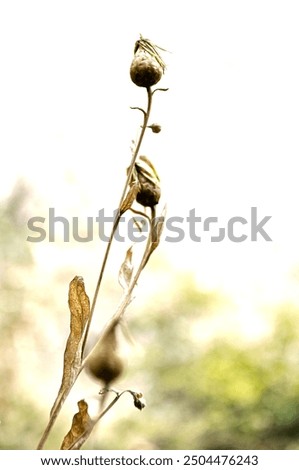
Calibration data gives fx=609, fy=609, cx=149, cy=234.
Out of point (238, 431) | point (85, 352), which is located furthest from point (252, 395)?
point (85, 352)

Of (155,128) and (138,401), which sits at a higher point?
(155,128)

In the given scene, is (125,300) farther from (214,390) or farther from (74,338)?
(214,390)

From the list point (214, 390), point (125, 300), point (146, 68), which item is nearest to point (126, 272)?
point (125, 300)

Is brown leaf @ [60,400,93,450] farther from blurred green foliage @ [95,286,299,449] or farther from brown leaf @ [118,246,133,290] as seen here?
blurred green foliage @ [95,286,299,449]

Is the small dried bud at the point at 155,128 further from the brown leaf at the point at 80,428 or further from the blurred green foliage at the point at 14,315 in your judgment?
the blurred green foliage at the point at 14,315

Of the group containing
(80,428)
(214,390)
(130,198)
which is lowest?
(214,390)
